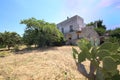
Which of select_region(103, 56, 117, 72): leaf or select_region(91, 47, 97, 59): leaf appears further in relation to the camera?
select_region(91, 47, 97, 59): leaf

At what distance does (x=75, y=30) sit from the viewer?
28.0 meters

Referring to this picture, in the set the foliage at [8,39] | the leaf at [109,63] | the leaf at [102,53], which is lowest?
the leaf at [109,63]

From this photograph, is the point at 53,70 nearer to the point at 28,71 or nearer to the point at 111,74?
the point at 28,71

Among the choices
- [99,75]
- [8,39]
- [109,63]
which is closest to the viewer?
[109,63]

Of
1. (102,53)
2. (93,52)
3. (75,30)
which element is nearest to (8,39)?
(75,30)

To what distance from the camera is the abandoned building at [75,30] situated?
26.4 metres

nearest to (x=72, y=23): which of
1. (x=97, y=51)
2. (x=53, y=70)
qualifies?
(x=53, y=70)

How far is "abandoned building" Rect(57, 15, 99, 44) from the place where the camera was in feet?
86.5

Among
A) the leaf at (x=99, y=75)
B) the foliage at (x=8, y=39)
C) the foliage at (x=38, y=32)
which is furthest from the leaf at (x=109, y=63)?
the foliage at (x=8, y=39)

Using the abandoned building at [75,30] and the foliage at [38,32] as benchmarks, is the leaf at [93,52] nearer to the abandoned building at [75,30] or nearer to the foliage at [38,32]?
the foliage at [38,32]

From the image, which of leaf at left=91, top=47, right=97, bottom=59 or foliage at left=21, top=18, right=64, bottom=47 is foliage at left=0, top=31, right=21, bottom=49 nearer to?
foliage at left=21, top=18, right=64, bottom=47

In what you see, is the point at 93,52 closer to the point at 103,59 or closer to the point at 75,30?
the point at 103,59

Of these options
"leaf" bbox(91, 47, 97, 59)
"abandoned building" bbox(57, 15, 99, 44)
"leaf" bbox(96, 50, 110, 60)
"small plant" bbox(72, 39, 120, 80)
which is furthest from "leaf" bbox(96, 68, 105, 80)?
"abandoned building" bbox(57, 15, 99, 44)

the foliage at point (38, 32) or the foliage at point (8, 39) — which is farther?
the foliage at point (8, 39)
